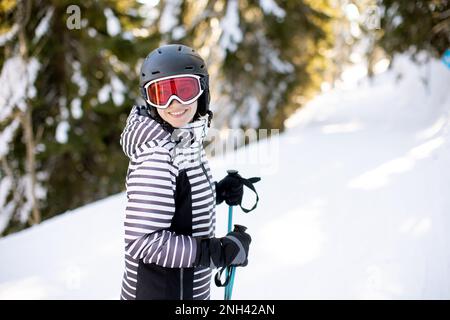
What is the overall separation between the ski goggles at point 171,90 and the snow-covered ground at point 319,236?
2.08 meters

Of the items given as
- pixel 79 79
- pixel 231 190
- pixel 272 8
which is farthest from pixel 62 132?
pixel 231 190

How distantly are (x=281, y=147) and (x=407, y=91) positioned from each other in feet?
17.1

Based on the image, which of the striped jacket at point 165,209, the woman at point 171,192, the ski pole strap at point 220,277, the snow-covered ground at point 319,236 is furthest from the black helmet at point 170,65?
the snow-covered ground at point 319,236

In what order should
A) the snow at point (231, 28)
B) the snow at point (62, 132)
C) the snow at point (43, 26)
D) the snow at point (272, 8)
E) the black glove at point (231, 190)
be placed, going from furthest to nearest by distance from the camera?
the snow at point (231, 28)
the snow at point (272, 8)
the snow at point (62, 132)
the snow at point (43, 26)
the black glove at point (231, 190)

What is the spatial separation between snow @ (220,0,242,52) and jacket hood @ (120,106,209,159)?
8.92 meters

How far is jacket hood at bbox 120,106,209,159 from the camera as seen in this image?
67.9 inches

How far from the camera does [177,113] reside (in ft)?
5.96

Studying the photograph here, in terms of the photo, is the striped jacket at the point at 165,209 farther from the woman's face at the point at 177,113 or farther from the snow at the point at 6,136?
the snow at the point at 6,136

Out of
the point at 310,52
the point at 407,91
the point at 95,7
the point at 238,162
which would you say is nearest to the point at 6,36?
the point at 95,7

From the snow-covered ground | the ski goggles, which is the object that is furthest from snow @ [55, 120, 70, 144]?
the ski goggles

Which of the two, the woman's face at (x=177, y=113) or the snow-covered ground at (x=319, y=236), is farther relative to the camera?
the snow-covered ground at (x=319, y=236)

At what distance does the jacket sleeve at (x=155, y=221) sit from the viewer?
1605mm

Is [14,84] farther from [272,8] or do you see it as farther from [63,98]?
[272,8]
